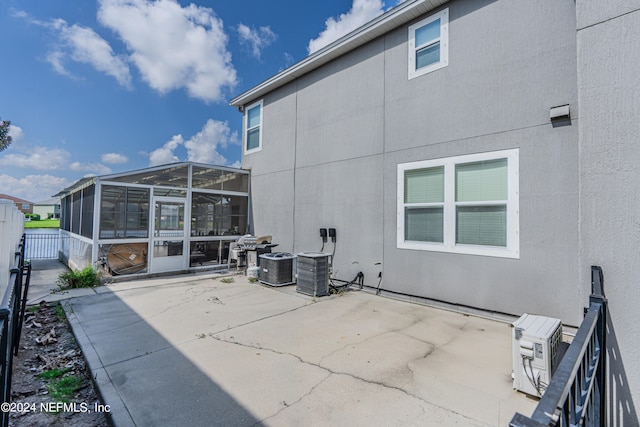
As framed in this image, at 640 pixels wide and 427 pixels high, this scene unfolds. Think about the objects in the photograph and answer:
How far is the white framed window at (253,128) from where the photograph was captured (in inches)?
374

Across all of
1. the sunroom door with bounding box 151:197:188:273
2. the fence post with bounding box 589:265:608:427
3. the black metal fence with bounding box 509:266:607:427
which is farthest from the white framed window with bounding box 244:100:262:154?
the black metal fence with bounding box 509:266:607:427

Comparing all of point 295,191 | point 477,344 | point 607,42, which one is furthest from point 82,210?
point 607,42

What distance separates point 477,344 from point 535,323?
1025mm

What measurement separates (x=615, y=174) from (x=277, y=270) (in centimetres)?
595

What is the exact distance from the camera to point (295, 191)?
26.5 feet

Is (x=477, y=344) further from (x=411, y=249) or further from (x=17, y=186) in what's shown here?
(x=17, y=186)

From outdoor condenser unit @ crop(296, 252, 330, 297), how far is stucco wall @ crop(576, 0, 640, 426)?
14.3 ft

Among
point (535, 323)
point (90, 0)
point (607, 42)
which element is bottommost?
point (535, 323)

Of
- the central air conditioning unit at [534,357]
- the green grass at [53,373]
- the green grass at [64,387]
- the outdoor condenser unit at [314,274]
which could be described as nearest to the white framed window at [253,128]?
the outdoor condenser unit at [314,274]

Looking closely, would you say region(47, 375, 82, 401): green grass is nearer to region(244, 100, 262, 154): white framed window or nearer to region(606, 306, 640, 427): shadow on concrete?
region(606, 306, 640, 427): shadow on concrete

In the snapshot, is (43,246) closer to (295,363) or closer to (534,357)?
(295,363)

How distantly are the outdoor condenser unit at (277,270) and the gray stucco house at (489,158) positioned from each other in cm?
81

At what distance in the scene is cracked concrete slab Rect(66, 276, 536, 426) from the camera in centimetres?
239

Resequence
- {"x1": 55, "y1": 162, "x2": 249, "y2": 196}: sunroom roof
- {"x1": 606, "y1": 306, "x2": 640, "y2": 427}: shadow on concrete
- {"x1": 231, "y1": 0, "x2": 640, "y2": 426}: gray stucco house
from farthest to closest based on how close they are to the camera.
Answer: {"x1": 55, "y1": 162, "x2": 249, "y2": 196}: sunroom roof < {"x1": 231, "y1": 0, "x2": 640, "y2": 426}: gray stucco house < {"x1": 606, "y1": 306, "x2": 640, "y2": 427}: shadow on concrete
